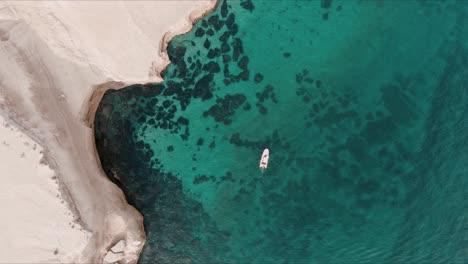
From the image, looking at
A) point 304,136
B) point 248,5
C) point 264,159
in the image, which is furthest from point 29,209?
point 248,5

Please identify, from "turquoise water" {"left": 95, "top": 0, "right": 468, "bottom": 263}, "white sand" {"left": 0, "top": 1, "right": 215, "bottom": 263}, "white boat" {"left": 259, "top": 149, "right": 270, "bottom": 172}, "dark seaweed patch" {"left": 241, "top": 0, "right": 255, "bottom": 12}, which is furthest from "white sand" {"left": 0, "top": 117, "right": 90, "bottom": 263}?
"dark seaweed patch" {"left": 241, "top": 0, "right": 255, "bottom": 12}

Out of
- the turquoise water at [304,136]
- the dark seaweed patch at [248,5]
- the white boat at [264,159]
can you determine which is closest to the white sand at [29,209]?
the turquoise water at [304,136]

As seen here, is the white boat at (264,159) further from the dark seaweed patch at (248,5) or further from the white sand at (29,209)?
the white sand at (29,209)

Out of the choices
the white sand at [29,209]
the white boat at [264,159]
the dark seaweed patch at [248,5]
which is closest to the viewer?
the white sand at [29,209]

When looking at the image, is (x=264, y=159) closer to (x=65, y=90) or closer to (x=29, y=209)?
(x=65, y=90)

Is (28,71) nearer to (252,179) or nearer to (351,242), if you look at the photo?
(252,179)
